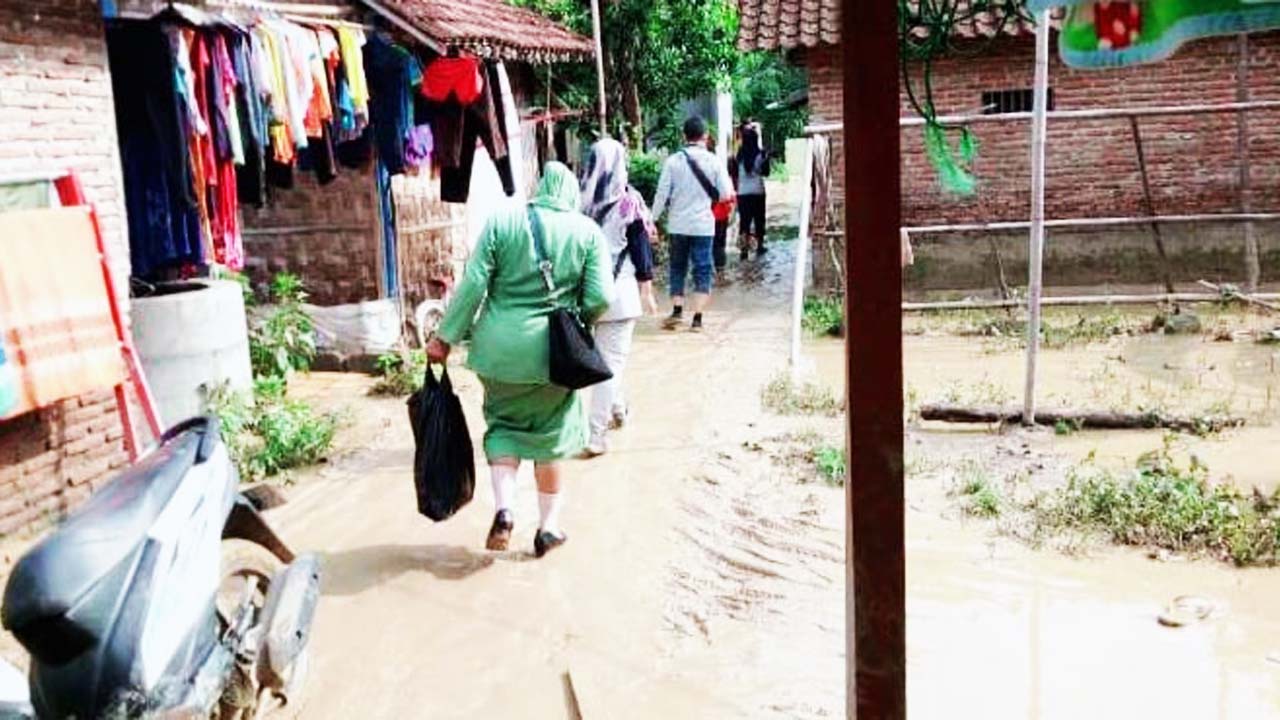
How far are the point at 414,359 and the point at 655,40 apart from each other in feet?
30.7

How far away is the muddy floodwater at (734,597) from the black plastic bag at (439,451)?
364mm

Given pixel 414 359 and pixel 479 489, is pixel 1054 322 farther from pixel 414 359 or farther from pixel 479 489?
pixel 479 489

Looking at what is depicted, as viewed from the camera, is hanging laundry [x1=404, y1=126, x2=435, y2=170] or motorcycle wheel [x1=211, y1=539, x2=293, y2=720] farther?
hanging laundry [x1=404, y1=126, x2=435, y2=170]

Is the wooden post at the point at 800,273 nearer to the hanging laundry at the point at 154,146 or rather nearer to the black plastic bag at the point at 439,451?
Answer: the black plastic bag at the point at 439,451

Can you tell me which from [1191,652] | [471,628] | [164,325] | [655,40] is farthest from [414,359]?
[655,40]

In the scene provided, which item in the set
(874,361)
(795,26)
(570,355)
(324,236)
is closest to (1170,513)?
(570,355)

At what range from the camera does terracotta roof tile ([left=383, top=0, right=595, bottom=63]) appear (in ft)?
30.1

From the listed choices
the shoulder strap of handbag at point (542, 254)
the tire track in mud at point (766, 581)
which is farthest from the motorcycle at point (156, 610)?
the shoulder strap of handbag at point (542, 254)

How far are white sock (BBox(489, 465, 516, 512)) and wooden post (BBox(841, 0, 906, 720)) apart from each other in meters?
2.99

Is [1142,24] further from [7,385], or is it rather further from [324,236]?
[324,236]

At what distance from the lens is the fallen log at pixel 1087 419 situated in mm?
6910

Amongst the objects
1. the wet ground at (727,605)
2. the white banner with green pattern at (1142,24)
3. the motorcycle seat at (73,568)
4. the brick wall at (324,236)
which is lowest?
the wet ground at (727,605)

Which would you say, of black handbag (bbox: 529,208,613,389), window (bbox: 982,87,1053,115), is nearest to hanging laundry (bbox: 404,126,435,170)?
black handbag (bbox: 529,208,613,389)

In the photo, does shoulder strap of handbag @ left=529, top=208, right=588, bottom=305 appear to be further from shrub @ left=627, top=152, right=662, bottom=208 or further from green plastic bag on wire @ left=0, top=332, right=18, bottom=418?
shrub @ left=627, top=152, right=662, bottom=208
